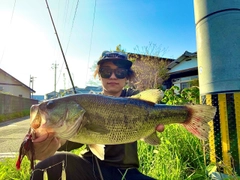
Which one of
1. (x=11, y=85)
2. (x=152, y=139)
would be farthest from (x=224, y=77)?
(x=11, y=85)

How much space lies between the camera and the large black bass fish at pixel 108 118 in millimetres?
1503

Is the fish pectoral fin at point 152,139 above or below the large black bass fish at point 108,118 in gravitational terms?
below

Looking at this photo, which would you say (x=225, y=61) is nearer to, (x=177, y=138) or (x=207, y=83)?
(x=207, y=83)

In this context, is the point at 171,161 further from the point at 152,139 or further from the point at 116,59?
the point at 116,59

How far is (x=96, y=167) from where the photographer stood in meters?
2.14

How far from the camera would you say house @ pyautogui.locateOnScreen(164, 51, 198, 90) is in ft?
45.9

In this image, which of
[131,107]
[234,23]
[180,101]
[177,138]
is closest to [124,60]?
[131,107]

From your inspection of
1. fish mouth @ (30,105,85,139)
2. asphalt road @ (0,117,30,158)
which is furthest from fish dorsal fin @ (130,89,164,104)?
asphalt road @ (0,117,30,158)

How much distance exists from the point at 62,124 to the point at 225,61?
1.75 meters

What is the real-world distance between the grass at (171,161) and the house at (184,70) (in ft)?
36.1

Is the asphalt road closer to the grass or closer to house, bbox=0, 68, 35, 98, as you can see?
the grass

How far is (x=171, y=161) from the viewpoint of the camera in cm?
251

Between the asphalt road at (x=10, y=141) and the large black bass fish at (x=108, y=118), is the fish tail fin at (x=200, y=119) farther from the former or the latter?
the asphalt road at (x=10, y=141)

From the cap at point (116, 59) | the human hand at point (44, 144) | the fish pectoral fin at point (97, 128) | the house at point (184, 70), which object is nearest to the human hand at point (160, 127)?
the fish pectoral fin at point (97, 128)
